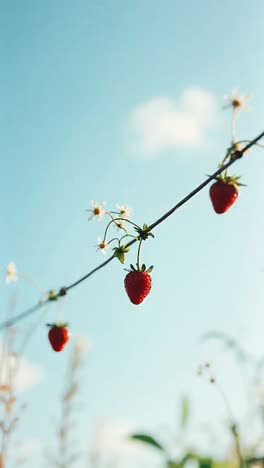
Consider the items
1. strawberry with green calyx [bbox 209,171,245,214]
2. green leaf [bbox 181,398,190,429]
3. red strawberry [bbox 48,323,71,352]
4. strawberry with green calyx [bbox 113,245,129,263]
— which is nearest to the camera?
strawberry with green calyx [bbox 209,171,245,214]

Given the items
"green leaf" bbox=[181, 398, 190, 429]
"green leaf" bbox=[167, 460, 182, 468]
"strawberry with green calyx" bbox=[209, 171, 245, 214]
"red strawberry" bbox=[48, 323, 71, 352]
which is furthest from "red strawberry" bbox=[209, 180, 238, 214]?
"green leaf" bbox=[181, 398, 190, 429]

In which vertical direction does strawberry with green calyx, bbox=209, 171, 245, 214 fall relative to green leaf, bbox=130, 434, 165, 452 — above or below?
above

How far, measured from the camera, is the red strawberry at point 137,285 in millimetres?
1812

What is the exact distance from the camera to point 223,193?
1482 millimetres

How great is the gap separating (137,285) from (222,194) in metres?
0.48

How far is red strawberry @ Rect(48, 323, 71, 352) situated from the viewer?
237cm

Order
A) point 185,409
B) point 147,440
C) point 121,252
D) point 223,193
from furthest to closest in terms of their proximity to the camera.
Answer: point 185,409 < point 147,440 < point 121,252 < point 223,193

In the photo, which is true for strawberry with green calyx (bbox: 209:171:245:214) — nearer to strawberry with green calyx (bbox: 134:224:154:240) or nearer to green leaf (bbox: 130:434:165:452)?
strawberry with green calyx (bbox: 134:224:154:240)

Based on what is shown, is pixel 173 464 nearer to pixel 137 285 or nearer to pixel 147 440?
pixel 147 440

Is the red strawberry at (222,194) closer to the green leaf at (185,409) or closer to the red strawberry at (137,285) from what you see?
the red strawberry at (137,285)

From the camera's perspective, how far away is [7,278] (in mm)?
2615

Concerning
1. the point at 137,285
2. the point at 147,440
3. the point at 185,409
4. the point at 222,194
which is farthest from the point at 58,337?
the point at 222,194

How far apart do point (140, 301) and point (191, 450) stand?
0.90 meters

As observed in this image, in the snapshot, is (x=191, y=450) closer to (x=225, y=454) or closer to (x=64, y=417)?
(x=225, y=454)
